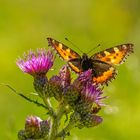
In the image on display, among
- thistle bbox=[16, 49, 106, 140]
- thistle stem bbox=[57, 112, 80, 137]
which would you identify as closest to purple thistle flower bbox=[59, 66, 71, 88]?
thistle bbox=[16, 49, 106, 140]

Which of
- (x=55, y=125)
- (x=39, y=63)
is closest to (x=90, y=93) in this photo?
(x=55, y=125)

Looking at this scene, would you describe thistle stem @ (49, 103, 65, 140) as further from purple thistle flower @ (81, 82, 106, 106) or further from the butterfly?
the butterfly

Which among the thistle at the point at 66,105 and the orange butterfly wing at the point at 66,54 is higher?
the orange butterfly wing at the point at 66,54

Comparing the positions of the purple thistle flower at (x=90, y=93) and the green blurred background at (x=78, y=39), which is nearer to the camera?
the purple thistle flower at (x=90, y=93)

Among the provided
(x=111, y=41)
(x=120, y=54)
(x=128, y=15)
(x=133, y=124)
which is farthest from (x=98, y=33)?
(x=120, y=54)

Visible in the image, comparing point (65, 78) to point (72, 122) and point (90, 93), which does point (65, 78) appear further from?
point (72, 122)

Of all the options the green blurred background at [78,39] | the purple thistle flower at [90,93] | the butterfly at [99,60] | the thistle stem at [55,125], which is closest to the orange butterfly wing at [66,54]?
the butterfly at [99,60]

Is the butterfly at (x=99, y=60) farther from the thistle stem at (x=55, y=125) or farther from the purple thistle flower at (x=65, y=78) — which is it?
the thistle stem at (x=55, y=125)
